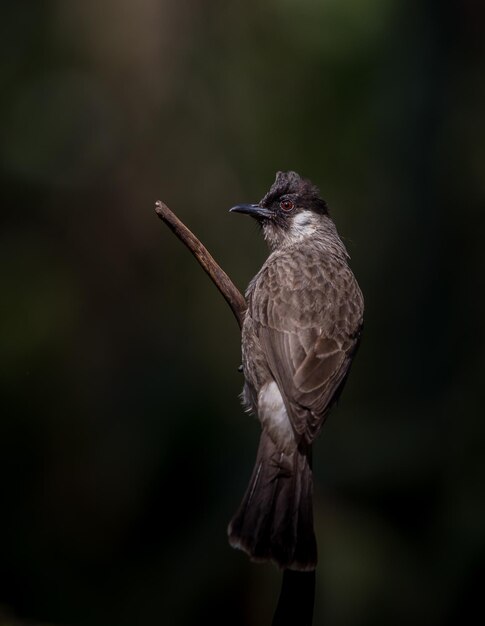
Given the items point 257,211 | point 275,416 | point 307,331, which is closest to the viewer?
point 275,416

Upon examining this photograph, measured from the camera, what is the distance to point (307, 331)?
173 inches

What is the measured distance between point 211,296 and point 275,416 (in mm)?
3957

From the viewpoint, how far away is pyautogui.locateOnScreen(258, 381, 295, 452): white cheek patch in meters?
4.17

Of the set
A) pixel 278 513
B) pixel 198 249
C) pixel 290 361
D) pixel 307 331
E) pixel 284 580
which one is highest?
pixel 198 249

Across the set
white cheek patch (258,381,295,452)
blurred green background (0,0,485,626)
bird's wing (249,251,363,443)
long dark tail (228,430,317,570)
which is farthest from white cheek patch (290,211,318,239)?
blurred green background (0,0,485,626)

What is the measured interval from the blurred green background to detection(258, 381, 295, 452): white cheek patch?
2185mm

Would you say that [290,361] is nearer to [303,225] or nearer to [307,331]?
[307,331]

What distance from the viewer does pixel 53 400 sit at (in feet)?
24.8

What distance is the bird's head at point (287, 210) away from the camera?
5.10 meters

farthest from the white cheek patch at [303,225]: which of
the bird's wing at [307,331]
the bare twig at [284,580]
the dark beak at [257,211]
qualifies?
the bare twig at [284,580]

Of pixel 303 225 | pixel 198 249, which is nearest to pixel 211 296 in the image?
pixel 303 225

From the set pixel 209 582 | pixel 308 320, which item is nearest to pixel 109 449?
pixel 209 582

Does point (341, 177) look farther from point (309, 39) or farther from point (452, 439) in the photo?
point (452, 439)

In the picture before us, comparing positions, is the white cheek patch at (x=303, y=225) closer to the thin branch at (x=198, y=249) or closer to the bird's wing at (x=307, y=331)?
the bird's wing at (x=307, y=331)
